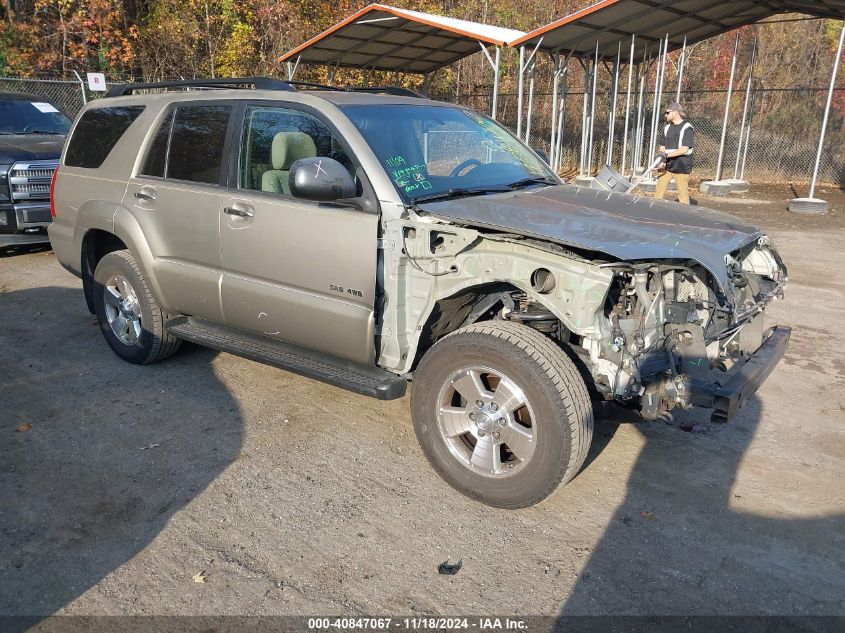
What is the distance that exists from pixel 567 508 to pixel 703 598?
2.72 ft

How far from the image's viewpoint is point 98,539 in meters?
3.37

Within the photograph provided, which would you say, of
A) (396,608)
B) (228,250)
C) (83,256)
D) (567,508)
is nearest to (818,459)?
(567,508)

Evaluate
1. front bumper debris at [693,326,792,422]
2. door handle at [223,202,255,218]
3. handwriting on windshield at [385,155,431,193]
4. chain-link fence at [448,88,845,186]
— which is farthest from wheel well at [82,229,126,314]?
chain-link fence at [448,88,845,186]

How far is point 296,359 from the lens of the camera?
4.41 m

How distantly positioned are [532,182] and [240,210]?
1909 mm

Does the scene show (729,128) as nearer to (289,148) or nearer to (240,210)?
(289,148)

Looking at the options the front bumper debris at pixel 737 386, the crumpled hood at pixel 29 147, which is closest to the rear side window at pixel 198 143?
the front bumper debris at pixel 737 386

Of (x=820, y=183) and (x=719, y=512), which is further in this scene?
(x=820, y=183)

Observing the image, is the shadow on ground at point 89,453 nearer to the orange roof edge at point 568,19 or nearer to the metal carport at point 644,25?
the orange roof edge at point 568,19

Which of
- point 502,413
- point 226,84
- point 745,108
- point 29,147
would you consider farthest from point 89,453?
point 745,108

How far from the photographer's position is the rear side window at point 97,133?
5.39m

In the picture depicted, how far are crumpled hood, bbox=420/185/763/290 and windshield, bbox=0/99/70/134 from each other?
29.2 ft

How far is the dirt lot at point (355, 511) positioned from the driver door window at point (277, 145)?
5.05ft

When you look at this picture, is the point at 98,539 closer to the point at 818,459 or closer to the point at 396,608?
the point at 396,608
